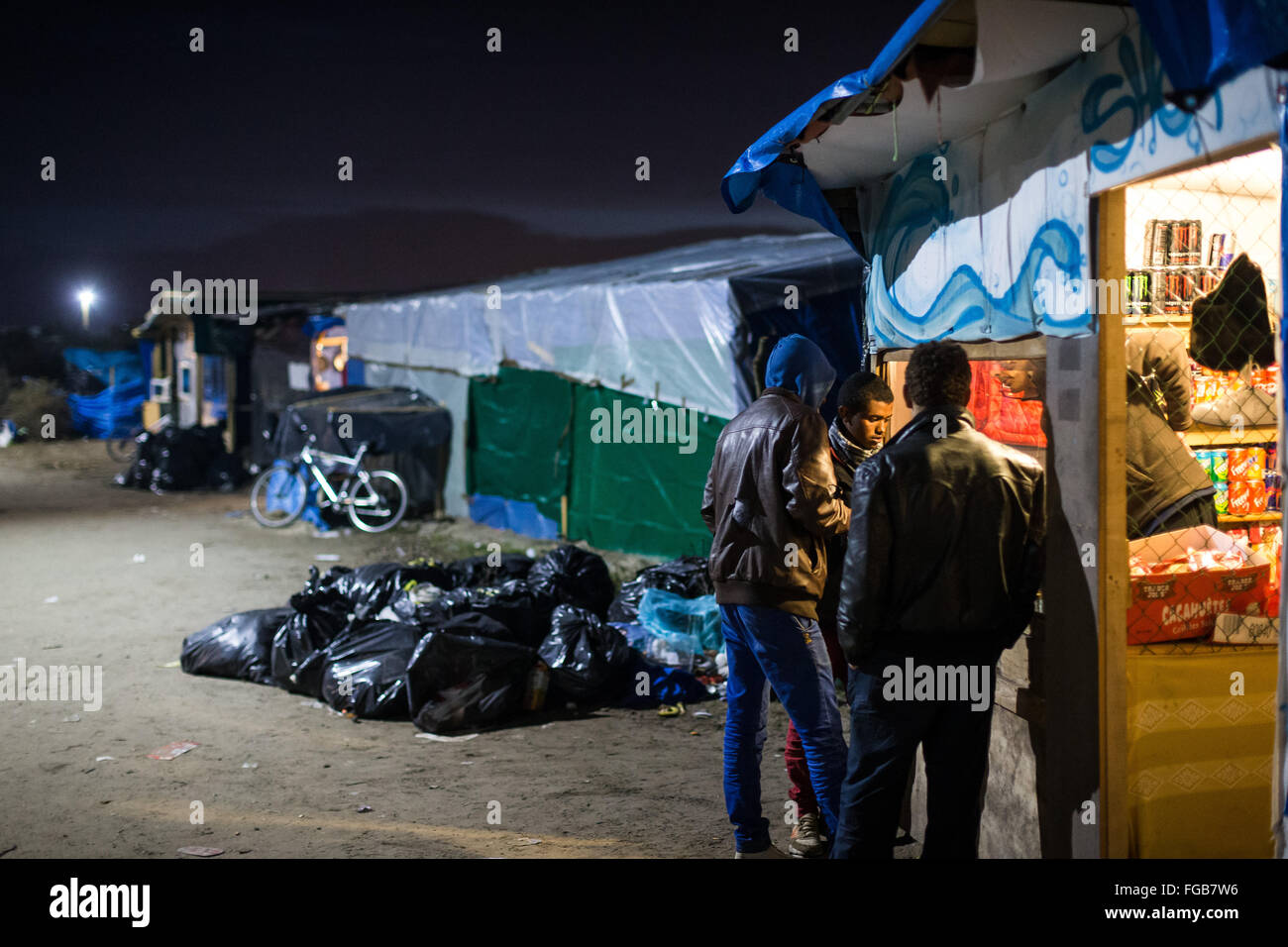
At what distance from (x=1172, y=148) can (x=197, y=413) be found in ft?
86.5

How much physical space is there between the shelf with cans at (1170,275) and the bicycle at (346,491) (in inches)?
441

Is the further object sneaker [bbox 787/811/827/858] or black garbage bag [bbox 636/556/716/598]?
black garbage bag [bbox 636/556/716/598]

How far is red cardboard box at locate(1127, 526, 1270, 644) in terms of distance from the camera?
3.82 meters

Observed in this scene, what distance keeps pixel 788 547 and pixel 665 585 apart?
3.98 meters

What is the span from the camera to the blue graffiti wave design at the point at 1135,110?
289cm

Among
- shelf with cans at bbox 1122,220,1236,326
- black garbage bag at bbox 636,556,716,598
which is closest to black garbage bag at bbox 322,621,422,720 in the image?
black garbage bag at bbox 636,556,716,598

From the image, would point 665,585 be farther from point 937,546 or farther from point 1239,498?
point 937,546

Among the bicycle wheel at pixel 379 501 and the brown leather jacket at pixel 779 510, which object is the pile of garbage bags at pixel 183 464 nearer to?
the bicycle wheel at pixel 379 501

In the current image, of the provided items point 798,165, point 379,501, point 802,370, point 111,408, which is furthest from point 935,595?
point 111,408

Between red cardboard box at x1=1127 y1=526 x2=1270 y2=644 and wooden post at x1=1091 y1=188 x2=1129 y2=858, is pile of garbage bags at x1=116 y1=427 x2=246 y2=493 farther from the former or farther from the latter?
wooden post at x1=1091 y1=188 x2=1129 y2=858

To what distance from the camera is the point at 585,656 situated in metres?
6.43

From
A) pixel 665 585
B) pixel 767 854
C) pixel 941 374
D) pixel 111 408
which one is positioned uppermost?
pixel 111 408

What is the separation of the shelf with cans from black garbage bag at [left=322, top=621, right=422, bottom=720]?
4.38 metres
